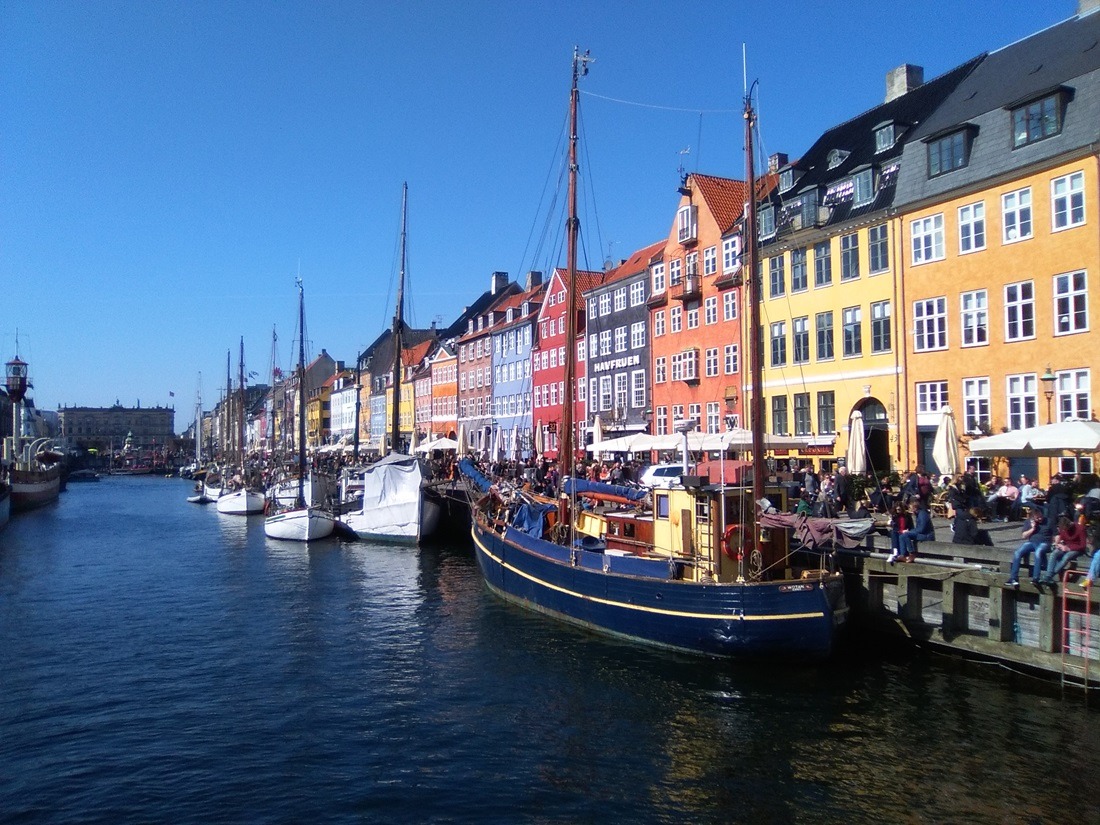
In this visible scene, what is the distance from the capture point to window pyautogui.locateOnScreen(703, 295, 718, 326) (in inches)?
1756

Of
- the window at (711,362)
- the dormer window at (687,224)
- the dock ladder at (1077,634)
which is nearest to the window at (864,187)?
the window at (711,362)

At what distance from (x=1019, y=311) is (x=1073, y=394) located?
333 cm

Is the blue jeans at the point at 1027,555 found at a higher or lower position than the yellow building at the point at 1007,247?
lower

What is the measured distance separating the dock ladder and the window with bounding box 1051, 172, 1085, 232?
52.6 ft

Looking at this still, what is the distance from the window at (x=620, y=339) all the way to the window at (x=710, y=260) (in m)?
9.19

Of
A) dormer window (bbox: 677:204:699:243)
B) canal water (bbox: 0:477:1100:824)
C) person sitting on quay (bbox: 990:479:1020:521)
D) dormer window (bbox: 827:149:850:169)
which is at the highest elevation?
dormer window (bbox: 827:149:850:169)

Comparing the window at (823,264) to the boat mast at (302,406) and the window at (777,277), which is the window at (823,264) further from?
the boat mast at (302,406)

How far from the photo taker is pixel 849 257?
3656cm

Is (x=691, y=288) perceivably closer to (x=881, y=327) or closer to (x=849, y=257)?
(x=849, y=257)

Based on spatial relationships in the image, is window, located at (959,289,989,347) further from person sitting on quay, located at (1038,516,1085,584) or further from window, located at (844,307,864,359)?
person sitting on quay, located at (1038,516,1085,584)

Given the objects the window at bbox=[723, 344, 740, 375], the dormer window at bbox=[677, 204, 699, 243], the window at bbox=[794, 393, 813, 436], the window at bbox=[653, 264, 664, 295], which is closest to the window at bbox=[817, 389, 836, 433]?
the window at bbox=[794, 393, 813, 436]

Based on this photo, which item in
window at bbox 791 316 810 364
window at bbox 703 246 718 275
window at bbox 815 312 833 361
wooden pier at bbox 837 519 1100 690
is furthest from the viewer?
window at bbox 703 246 718 275

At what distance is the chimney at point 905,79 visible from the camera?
135 feet

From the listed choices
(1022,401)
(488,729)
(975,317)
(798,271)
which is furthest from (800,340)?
(488,729)
